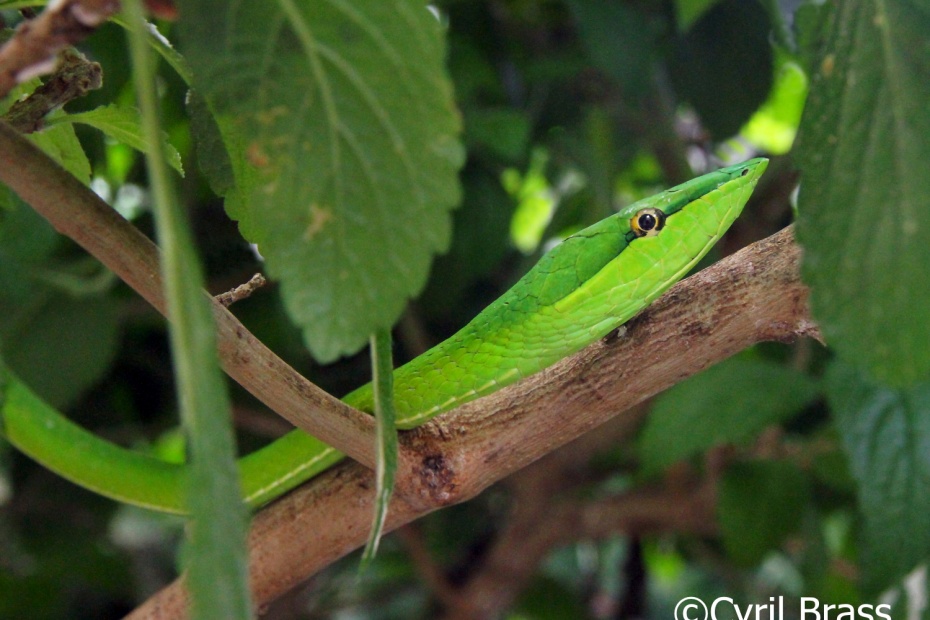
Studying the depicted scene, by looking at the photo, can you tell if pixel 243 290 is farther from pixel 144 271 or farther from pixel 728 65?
pixel 728 65

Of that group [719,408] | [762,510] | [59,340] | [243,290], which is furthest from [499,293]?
[243,290]

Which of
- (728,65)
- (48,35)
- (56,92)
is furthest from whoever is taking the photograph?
(728,65)

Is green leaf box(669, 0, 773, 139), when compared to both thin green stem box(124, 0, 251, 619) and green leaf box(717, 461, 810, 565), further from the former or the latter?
thin green stem box(124, 0, 251, 619)

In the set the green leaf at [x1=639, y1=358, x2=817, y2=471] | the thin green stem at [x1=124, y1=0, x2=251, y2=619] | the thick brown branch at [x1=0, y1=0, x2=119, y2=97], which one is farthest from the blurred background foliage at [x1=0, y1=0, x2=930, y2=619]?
the thin green stem at [x1=124, y1=0, x2=251, y2=619]

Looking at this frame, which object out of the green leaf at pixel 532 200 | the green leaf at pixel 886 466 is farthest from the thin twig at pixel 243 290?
the green leaf at pixel 532 200

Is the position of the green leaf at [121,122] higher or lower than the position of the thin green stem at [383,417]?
higher

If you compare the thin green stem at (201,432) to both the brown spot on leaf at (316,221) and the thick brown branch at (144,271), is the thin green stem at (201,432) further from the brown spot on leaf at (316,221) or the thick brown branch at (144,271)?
the thick brown branch at (144,271)

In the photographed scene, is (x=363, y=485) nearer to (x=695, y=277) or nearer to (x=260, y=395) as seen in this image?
(x=260, y=395)
